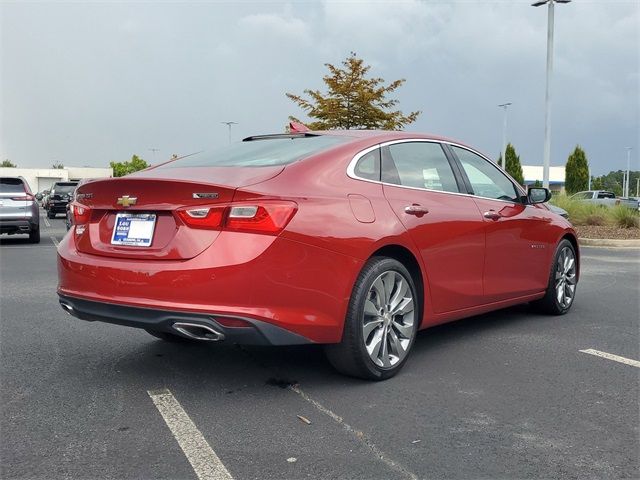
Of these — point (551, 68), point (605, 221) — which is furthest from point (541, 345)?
point (551, 68)

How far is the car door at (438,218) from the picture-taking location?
4285 mm

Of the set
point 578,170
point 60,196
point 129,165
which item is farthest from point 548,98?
point 129,165

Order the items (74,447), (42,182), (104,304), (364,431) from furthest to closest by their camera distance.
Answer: (42,182) < (104,304) < (364,431) < (74,447)

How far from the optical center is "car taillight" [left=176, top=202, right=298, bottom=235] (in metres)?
3.42

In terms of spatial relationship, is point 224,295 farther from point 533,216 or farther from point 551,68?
point 551,68

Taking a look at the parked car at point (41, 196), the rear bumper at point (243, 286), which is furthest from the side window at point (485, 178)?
the parked car at point (41, 196)

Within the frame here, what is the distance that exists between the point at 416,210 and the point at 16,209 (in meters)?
12.4

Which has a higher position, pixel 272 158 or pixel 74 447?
pixel 272 158

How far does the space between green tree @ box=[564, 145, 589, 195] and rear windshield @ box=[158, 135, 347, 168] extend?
49.5 m

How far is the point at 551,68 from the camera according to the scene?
66.7 ft

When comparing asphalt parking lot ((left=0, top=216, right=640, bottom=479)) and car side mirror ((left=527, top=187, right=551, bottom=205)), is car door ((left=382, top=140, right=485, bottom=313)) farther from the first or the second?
car side mirror ((left=527, top=187, right=551, bottom=205))

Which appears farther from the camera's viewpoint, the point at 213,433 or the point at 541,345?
the point at 541,345

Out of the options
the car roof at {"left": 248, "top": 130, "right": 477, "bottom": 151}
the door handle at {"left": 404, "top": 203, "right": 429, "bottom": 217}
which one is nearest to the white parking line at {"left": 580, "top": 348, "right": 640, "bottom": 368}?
the door handle at {"left": 404, "top": 203, "right": 429, "bottom": 217}

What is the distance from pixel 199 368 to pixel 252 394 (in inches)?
26.4
